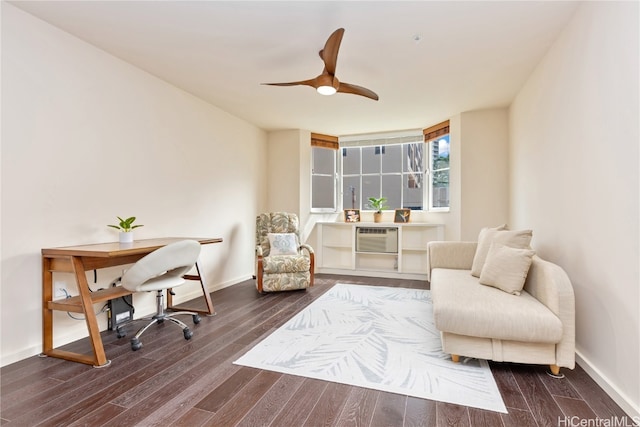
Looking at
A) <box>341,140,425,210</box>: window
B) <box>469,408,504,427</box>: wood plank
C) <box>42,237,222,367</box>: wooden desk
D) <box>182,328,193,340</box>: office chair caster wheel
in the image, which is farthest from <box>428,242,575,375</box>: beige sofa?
<box>341,140,425,210</box>: window

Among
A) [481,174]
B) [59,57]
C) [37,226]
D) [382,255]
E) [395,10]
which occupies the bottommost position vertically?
[382,255]

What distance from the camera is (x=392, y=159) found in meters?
5.57

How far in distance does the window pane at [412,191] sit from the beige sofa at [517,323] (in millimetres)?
3131

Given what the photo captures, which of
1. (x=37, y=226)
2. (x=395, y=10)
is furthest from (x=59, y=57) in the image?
(x=395, y=10)

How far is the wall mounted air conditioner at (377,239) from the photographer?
509 centimetres

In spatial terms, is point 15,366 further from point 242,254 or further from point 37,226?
point 242,254

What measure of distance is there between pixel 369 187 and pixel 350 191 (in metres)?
0.35

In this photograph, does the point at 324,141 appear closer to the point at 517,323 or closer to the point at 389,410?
the point at 517,323

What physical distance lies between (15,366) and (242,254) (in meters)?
2.86

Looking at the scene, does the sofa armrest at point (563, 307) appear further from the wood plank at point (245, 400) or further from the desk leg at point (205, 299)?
the desk leg at point (205, 299)

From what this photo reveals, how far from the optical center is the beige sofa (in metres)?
1.86

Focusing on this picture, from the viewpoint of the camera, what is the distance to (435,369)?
2.03 m

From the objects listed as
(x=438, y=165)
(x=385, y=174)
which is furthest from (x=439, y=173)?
(x=385, y=174)

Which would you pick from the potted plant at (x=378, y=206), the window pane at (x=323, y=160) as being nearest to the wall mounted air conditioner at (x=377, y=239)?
the potted plant at (x=378, y=206)
